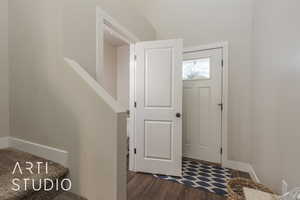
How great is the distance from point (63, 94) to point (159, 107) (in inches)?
55.2

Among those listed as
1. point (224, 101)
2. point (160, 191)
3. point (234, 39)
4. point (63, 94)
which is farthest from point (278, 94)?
point (63, 94)

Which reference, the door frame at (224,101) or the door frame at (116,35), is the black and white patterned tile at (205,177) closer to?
the door frame at (224,101)

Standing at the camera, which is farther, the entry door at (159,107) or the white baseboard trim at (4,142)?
the entry door at (159,107)

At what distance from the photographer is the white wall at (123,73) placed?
4188 mm

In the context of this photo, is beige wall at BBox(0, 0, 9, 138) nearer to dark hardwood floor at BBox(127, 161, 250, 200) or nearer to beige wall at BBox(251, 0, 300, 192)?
dark hardwood floor at BBox(127, 161, 250, 200)

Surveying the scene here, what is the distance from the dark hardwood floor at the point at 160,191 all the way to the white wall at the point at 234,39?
1110mm

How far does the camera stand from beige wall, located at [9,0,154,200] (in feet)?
3.34

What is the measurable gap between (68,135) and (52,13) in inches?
42.8

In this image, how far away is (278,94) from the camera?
1350 mm

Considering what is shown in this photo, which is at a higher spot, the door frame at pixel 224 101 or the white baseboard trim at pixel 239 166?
the door frame at pixel 224 101

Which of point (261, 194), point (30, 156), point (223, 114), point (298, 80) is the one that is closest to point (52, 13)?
point (30, 156)

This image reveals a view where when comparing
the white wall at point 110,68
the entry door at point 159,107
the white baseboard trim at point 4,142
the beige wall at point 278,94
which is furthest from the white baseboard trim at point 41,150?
the white wall at point 110,68

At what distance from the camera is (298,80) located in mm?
1047

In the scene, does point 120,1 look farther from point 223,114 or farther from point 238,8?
point 223,114
